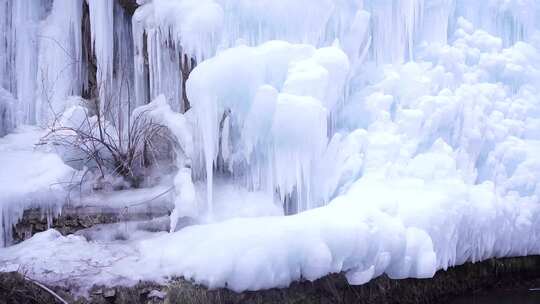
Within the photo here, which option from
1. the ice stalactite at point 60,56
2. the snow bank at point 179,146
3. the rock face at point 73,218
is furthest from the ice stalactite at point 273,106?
the ice stalactite at point 60,56

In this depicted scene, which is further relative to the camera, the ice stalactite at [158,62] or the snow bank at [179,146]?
the ice stalactite at [158,62]

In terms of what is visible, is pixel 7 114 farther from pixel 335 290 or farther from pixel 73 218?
Answer: pixel 335 290

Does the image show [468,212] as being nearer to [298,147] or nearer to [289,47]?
[298,147]

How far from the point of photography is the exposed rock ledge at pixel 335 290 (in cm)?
452

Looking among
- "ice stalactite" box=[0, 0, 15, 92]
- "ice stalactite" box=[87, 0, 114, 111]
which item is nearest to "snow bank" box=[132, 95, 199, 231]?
"ice stalactite" box=[87, 0, 114, 111]

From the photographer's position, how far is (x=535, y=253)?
6.50 meters

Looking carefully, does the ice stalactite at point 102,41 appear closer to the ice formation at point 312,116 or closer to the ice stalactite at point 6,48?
the ice formation at point 312,116

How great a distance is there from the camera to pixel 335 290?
16.9 ft

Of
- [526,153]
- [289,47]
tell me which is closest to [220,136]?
[289,47]

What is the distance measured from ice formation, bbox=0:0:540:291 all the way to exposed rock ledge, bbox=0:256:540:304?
14cm

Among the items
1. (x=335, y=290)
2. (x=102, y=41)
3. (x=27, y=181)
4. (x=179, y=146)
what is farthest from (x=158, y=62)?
(x=335, y=290)

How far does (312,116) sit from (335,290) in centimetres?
145

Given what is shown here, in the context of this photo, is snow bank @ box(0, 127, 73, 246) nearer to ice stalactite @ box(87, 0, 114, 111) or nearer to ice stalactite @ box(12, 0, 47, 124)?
ice stalactite @ box(12, 0, 47, 124)

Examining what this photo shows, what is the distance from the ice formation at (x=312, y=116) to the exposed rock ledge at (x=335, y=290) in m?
0.14
